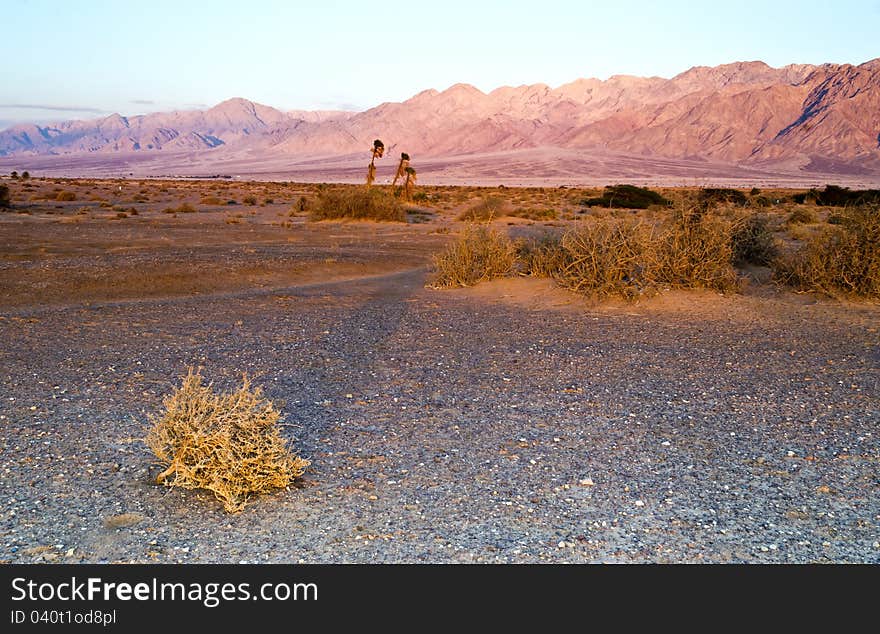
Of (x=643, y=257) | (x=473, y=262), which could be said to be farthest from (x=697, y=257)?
(x=473, y=262)

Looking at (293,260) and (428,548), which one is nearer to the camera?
(428,548)

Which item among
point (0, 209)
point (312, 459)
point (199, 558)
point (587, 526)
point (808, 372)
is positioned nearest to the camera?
point (199, 558)

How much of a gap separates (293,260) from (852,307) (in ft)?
40.6

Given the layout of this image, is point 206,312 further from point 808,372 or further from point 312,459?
point 808,372

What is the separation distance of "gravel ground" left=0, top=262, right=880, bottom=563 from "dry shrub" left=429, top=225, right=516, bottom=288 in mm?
3552

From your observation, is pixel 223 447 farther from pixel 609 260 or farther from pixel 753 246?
pixel 753 246

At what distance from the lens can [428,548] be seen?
4816mm

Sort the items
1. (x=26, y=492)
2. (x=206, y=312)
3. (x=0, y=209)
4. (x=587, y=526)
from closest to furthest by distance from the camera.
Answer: (x=587, y=526), (x=26, y=492), (x=206, y=312), (x=0, y=209)

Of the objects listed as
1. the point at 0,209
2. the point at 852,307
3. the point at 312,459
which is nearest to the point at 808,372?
the point at 852,307

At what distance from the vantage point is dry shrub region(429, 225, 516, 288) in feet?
51.7

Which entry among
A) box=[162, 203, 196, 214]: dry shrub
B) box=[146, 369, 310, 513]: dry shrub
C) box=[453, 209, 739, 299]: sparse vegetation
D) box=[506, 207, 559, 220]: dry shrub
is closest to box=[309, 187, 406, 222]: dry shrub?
box=[506, 207, 559, 220]: dry shrub

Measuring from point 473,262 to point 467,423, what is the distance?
8965 millimetres

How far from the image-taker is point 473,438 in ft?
22.5

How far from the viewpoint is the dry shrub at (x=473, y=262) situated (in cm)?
1577
